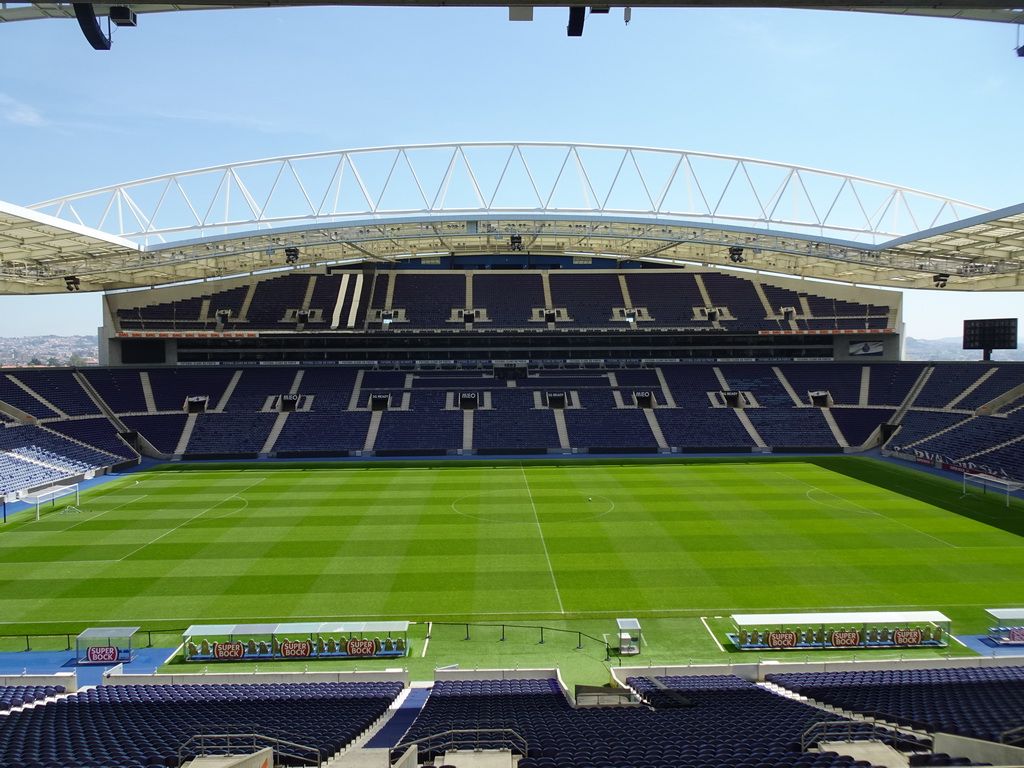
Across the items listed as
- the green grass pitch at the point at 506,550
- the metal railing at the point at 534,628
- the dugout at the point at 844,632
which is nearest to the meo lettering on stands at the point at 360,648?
the green grass pitch at the point at 506,550

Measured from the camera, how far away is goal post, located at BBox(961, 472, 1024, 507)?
90.8ft

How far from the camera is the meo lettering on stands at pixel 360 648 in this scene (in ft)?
51.5

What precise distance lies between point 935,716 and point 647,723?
453 cm

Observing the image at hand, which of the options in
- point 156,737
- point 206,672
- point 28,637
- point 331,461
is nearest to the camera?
point 156,737

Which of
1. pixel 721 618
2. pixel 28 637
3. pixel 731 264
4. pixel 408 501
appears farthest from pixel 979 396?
pixel 28 637

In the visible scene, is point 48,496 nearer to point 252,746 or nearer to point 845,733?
point 252,746

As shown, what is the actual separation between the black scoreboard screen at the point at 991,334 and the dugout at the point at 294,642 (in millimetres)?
48051

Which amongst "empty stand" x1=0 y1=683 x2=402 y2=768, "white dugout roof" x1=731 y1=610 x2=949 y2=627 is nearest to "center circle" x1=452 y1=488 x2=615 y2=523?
"white dugout roof" x1=731 y1=610 x2=949 y2=627

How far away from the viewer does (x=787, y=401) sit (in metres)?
47.4

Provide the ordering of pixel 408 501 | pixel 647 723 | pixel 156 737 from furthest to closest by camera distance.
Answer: pixel 408 501 → pixel 647 723 → pixel 156 737

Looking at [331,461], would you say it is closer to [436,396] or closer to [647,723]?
[436,396]

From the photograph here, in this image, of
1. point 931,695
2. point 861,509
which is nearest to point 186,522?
point 931,695

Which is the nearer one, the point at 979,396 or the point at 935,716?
the point at 935,716

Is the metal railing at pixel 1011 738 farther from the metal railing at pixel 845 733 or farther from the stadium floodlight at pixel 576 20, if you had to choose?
the stadium floodlight at pixel 576 20
